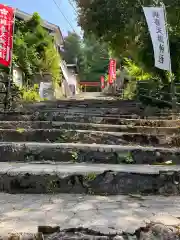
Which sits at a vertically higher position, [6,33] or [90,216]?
[6,33]

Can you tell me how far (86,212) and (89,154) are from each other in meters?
1.64

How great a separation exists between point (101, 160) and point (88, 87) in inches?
2046

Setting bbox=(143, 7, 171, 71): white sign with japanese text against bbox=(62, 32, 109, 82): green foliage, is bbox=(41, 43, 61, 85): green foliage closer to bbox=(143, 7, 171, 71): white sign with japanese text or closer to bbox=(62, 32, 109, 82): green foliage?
bbox=(143, 7, 171, 71): white sign with japanese text

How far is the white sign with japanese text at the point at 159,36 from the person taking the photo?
8.97 meters

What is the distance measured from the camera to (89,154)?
4250 millimetres

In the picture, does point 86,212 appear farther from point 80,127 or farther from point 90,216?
point 80,127

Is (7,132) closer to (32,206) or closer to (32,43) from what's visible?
(32,206)

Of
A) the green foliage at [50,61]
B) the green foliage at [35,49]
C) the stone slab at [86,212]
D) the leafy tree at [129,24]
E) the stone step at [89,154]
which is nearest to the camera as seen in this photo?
the stone slab at [86,212]

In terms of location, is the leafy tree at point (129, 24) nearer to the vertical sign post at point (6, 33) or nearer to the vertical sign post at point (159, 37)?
the vertical sign post at point (159, 37)

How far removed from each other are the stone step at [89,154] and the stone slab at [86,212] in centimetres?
103

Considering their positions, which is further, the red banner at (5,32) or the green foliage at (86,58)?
the green foliage at (86,58)

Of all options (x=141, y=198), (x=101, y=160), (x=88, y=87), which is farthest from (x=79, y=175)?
(x=88, y=87)

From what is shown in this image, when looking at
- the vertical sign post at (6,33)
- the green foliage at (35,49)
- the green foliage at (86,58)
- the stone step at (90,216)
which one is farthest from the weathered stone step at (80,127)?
the green foliage at (86,58)

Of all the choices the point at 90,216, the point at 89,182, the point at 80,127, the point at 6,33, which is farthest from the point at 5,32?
the point at 90,216
